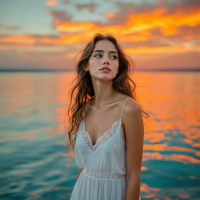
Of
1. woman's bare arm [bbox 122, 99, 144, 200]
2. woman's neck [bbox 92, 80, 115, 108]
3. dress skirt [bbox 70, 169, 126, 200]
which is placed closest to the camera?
woman's bare arm [bbox 122, 99, 144, 200]

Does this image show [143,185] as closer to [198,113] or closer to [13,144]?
[13,144]

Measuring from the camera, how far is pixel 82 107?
2.52 m

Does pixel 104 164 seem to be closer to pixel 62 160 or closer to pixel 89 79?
pixel 89 79

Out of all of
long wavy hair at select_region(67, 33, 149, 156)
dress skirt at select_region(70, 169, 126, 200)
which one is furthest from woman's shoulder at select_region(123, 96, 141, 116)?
dress skirt at select_region(70, 169, 126, 200)

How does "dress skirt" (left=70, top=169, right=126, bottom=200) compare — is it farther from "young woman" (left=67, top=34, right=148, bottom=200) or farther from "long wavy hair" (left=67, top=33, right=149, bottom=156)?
"long wavy hair" (left=67, top=33, right=149, bottom=156)

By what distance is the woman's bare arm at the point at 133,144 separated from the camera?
6.26 ft

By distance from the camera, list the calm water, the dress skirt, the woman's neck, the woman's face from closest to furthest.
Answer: the dress skirt, the woman's face, the woman's neck, the calm water

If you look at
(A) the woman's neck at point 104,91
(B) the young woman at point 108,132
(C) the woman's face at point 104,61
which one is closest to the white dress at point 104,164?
(B) the young woman at point 108,132

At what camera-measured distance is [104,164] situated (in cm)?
196

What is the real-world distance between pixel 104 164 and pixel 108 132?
0.98ft

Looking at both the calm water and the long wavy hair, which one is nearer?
the long wavy hair

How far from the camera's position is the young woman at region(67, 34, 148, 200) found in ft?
6.33

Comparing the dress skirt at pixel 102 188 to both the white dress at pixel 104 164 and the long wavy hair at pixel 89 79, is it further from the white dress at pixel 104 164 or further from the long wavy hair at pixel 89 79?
the long wavy hair at pixel 89 79

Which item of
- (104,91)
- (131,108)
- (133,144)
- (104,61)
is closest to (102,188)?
(133,144)
